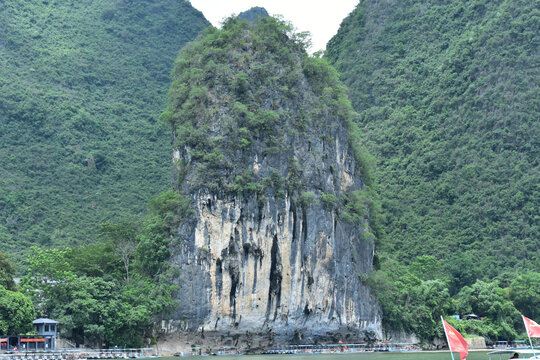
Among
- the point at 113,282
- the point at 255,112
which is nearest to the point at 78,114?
the point at 255,112

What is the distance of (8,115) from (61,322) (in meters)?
41.5

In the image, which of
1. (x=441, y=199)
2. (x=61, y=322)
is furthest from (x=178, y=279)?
(x=441, y=199)

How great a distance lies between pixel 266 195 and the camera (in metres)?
54.3

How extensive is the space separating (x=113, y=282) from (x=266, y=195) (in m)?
11.8

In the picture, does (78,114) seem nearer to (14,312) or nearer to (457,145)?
(457,145)

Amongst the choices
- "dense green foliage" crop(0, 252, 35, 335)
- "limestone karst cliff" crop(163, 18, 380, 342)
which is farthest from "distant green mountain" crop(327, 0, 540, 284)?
"dense green foliage" crop(0, 252, 35, 335)

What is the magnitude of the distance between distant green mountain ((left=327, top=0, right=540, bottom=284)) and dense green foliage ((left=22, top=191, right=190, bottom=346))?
77.4ft

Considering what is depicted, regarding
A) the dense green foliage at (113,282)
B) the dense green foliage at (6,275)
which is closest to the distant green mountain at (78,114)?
the dense green foliage at (113,282)

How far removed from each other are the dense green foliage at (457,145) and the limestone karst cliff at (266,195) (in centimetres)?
680

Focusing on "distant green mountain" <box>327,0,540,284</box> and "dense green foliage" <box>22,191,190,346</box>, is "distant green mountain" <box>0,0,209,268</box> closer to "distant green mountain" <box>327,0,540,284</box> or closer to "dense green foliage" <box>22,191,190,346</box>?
"dense green foliage" <box>22,191,190,346</box>

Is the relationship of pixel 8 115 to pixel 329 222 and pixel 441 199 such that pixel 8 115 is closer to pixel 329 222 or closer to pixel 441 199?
pixel 329 222

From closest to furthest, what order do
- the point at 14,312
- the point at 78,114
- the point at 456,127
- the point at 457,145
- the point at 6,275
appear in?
1. the point at 14,312
2. the point at 6,275
3. the point at 78,114
4. the point at 457,145
5. the point at 456,127

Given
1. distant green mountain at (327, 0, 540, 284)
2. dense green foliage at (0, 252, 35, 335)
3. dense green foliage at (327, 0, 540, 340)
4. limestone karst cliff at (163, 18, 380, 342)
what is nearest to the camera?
dense green foliage at (0, 252, 35, 335)

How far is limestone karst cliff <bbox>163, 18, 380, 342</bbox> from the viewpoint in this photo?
172 feet
